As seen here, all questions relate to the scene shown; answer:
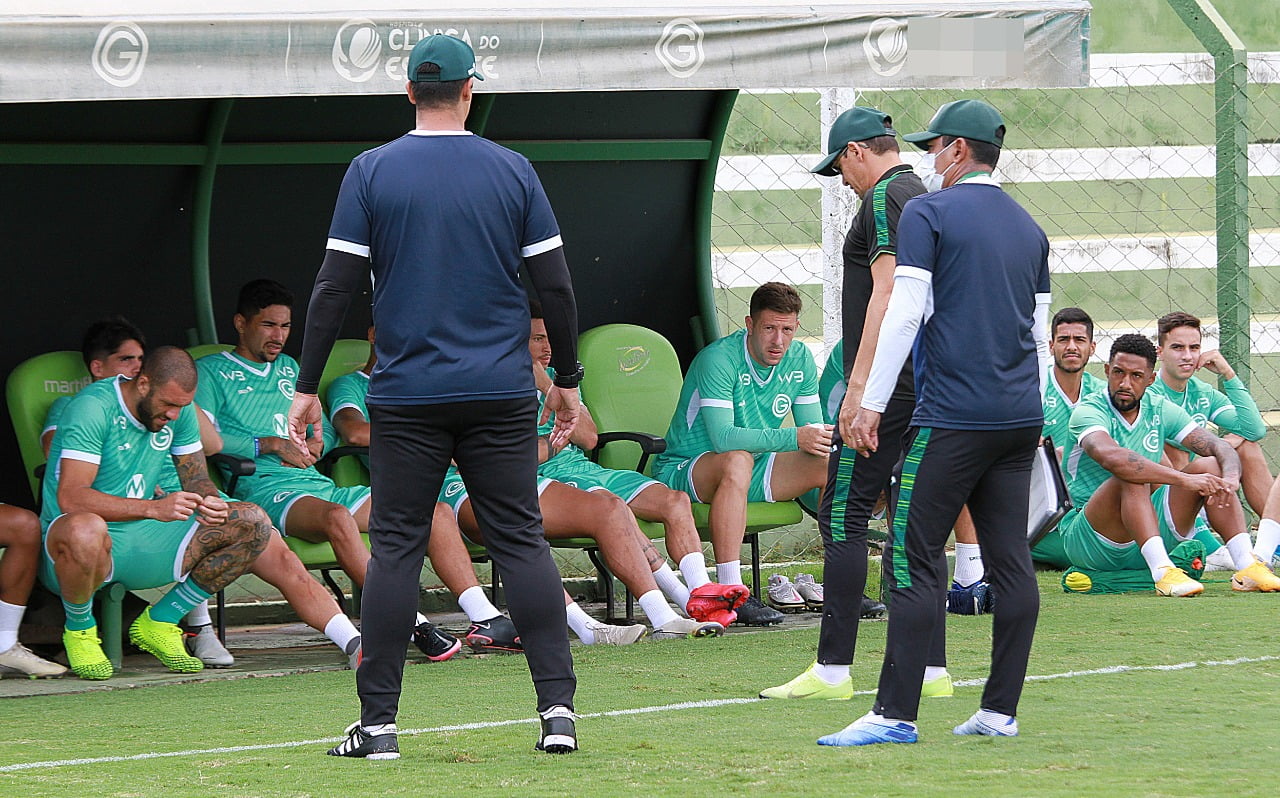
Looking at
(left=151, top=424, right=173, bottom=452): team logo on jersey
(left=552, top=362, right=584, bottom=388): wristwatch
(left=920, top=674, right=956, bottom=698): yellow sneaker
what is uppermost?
(left=552, top=362, right=584, bottom=388): wristwatch

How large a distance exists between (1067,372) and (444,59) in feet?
15.9

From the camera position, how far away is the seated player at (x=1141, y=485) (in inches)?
314

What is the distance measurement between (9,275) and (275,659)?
1.85 meters

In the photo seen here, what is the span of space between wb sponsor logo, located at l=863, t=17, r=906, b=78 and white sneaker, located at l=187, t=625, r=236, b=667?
10.1ft

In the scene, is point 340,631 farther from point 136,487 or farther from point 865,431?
point 865,431

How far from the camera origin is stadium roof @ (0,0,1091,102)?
5.36 m

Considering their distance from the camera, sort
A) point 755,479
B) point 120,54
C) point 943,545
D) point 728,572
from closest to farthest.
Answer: point 943,545
point 120,54
point 728,572
point 755,479

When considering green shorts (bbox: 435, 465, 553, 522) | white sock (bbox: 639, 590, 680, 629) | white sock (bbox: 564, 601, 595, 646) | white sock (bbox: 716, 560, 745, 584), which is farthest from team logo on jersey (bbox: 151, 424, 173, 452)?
white sock (bbox: 716, 560, 745, 584)

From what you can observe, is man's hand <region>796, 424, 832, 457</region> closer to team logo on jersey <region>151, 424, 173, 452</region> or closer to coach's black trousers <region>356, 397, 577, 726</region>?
team logo on jersey <region>151, 424, 173, 452</region>

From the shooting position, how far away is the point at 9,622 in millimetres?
6219

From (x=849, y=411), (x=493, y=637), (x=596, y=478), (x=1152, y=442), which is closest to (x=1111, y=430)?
(x=1152, y=442)

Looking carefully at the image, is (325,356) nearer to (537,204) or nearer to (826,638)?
(537,204)

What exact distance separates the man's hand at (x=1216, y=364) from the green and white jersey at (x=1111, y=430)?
1.31ft

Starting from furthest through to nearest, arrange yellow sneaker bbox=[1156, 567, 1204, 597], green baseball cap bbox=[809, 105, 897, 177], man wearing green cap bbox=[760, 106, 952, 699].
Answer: yellow sneaker bbox=[1156, 567, 1204, 597] → green baseball cap bbox=[809, 105, 897, 177] → man wearing green cap bbox=[760, 106, 952, 699]
